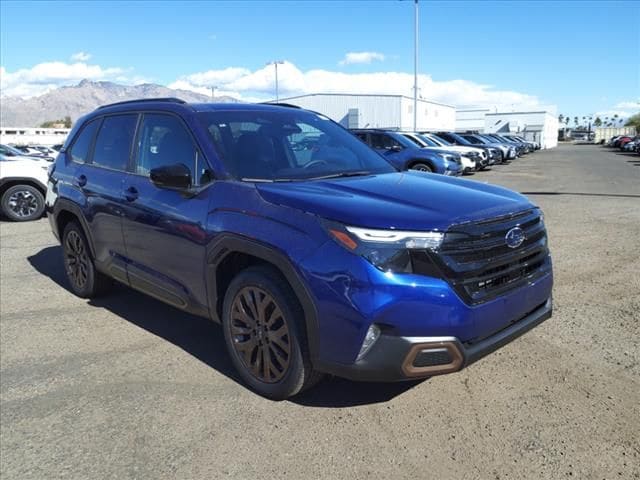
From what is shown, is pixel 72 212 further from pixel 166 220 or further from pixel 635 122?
pixel 635 122

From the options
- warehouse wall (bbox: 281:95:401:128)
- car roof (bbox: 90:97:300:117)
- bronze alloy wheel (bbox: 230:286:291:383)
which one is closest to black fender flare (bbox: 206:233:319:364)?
bronze alloy wheel (bbox: 230:286:291:383)

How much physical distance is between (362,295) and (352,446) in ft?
2.80

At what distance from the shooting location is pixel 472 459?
2.77m

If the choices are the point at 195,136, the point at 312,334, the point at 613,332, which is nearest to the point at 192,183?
the point at 195,136

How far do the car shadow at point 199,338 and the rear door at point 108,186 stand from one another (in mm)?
545

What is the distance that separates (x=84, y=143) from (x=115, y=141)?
30.1 inches

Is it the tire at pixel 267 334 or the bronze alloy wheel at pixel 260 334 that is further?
the bronze alloy wheel at pixel 260 334

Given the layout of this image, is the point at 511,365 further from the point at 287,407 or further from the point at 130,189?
the point at 130,189

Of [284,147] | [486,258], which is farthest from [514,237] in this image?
[284,147]

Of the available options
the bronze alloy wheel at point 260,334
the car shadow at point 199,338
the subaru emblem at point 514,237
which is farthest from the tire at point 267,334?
the subaru emblem at point 514,237

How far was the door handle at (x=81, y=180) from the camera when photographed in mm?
5051

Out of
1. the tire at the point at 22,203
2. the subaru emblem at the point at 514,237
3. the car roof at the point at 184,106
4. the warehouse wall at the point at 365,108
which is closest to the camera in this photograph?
the subaru emblem at the point at 514,237

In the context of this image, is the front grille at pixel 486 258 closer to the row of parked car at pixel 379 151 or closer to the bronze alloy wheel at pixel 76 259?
the row of parked car at pixel 379 151

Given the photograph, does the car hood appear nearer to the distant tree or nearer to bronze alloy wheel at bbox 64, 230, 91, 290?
bronze alloy wheel at bbox 64, 230, 91, 290
